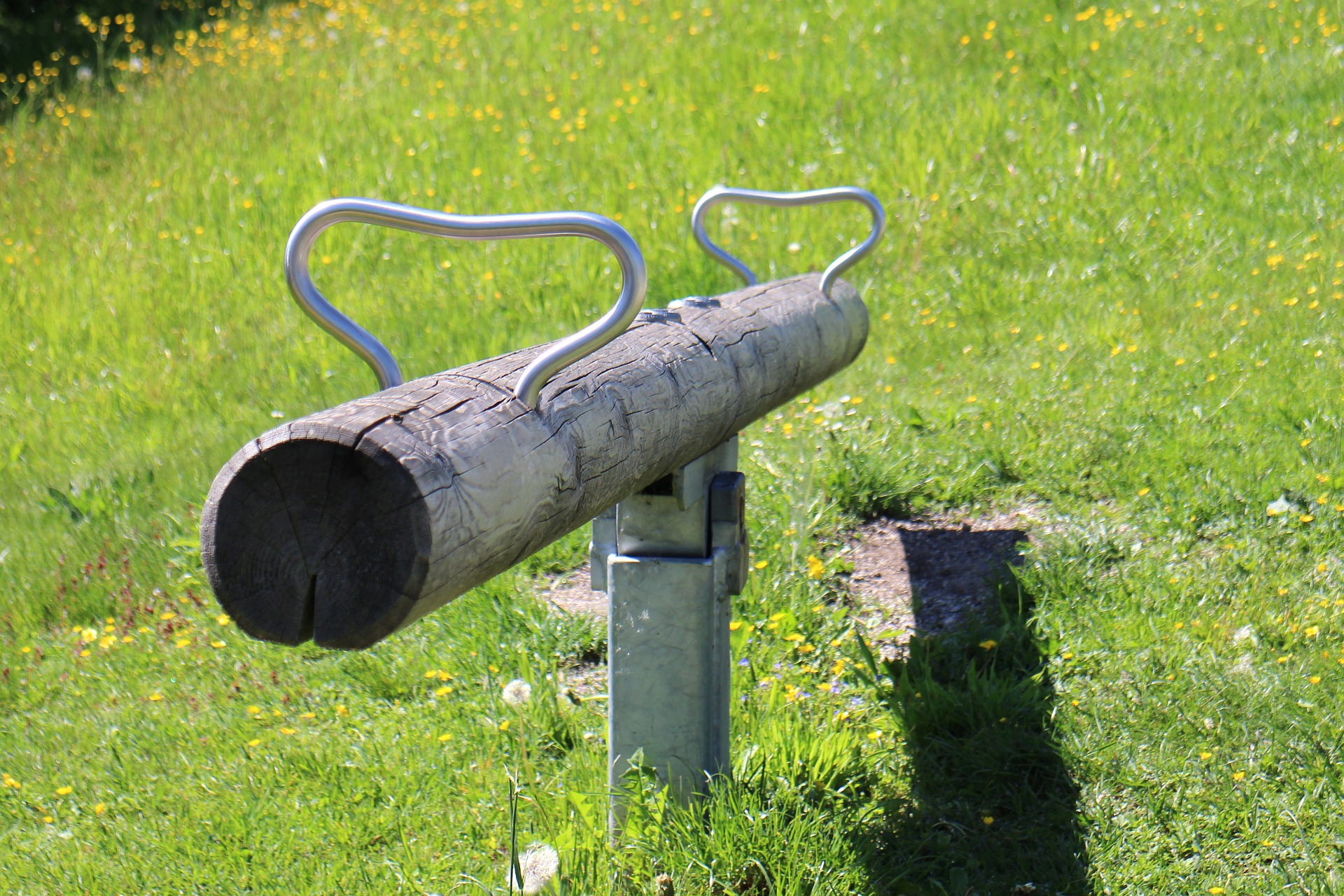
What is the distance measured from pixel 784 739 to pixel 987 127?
4311 millimetres

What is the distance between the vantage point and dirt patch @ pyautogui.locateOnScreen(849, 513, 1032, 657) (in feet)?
11.0

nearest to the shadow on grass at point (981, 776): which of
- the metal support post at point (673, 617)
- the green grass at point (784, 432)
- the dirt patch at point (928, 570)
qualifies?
the green grass at point (784, 432)

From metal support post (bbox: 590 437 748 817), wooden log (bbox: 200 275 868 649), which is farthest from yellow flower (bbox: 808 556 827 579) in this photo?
wooden log (bbox: 200 275 868 649)

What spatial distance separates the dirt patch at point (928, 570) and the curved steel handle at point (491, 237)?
Answer: 72.4 inches

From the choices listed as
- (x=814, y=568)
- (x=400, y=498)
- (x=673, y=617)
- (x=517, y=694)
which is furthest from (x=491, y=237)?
(x=814, y=568)

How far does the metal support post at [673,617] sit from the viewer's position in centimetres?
238

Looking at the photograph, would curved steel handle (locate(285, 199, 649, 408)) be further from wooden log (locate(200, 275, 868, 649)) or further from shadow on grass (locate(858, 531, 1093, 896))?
shadow on grass (locate(858, 531, 1093, 896))

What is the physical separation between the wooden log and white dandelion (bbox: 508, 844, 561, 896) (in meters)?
0.88

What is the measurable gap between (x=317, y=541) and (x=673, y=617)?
1016 millimetres

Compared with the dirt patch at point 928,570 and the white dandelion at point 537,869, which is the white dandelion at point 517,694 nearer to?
the white dandelion at point 537,869

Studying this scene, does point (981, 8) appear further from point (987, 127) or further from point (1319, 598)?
point (1319, 598)

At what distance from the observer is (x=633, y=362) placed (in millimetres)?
2070

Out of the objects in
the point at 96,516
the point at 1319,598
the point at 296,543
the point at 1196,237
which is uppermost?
the point at 296,543

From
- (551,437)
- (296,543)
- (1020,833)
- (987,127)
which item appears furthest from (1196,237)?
(296,543)
